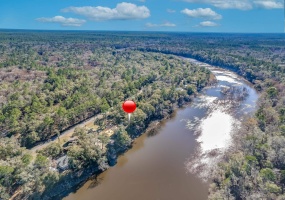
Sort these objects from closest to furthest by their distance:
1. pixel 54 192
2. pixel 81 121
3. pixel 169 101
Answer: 1. pixel 54 192
2. pixel 81 121
3. pixel 169 101

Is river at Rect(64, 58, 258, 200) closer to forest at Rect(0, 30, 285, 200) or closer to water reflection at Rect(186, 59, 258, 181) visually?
water reflection at Rect(186, 59, 258, 181)

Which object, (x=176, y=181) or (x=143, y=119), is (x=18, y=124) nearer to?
(x=143, y=119)

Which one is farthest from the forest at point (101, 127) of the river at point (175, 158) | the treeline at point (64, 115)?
the river at point (175, 158)

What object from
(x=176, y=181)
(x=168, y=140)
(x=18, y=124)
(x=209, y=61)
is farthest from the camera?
(x=209, y=61)

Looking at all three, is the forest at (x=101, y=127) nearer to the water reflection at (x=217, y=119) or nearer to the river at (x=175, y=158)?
the river at (x=175, y=158)

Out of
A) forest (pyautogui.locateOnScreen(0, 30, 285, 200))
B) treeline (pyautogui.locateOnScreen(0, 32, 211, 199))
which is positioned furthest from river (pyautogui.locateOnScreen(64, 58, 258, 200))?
treeline (pyautogui.locateOnScreen(0, 32, 211, 199))

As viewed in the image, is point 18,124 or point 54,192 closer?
point 54,192

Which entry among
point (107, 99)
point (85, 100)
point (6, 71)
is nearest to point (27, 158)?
point (85, 100)

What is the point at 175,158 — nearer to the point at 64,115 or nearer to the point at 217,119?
the point at 217,119
